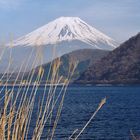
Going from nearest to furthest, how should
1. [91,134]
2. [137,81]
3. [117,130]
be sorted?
[91,134] → [117,130] → [137,81]

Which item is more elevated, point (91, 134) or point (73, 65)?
point (73, 65)

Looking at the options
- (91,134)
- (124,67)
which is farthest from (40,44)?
(124,67)

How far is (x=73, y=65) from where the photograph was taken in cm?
450

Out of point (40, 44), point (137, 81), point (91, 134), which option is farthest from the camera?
point (137, 81)

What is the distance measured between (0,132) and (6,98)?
32 centimetres

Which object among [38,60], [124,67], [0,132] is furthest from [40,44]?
[124,67]

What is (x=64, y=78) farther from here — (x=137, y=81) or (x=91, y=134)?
(x=137, y=81)

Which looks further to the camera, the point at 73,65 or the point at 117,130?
the point at 117,130

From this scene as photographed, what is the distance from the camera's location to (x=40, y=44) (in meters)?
4.71

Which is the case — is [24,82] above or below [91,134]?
above

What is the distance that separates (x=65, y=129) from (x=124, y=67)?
15598 centimetres

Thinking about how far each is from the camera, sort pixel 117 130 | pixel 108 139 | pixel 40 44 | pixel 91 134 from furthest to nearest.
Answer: pixel 117 130 < pixel 91 134 < pixel 108 139 < pixel 40 44

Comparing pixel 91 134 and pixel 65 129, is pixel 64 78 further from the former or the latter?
pixel 65 129

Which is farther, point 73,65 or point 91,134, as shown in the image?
point 91,134
